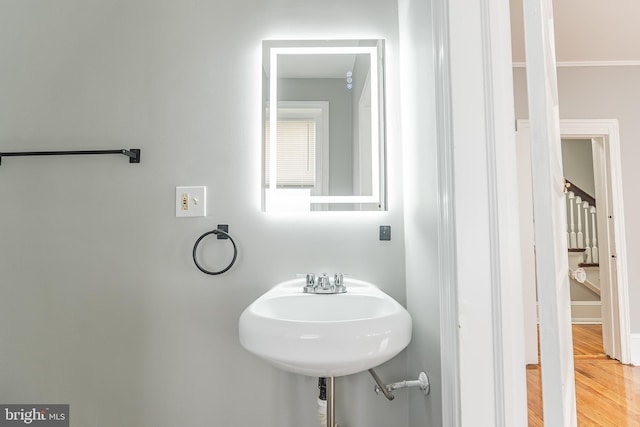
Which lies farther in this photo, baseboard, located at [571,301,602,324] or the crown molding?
baseboard, located at [571,301,602,324]

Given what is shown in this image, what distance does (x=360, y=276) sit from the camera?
1360 mm

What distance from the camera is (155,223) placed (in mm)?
1391

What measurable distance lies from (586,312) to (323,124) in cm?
419

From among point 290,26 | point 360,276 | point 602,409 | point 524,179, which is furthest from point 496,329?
point 524,179

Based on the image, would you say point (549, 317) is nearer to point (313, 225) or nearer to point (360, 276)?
point (360, 276)

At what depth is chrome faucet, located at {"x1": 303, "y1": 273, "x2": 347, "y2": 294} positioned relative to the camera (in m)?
1.24

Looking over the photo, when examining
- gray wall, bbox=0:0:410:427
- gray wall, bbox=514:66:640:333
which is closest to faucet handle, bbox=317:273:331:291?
gray wall, bbox=0:0:410:427

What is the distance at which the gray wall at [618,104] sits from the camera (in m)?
2.75

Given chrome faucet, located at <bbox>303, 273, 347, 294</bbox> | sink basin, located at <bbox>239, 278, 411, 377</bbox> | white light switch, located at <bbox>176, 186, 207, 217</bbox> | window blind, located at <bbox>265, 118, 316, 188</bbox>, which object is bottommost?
sink basin, located at <bbox>239, 278, 411, 377</bbox>

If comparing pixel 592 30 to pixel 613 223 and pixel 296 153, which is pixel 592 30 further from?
pixel 296 153

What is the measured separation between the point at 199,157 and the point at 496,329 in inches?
47.7

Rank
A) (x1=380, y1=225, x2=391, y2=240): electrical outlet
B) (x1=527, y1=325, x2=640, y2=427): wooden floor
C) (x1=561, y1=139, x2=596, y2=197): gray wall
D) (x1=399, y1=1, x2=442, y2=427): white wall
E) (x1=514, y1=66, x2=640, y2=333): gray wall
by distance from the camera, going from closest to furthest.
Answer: (x1=399, y1=1, x2=442, y2=427): white wall < (x1=380, y1=225, x2=391, y2=240): electrical outlet < (x1=527, y1=325, x2=640, y2=427): wooden floor < (x1=514, y1=66, x2=640, y2=333): gray wall < (x1=561, y1=139, x2=596, y2=197): gray wall

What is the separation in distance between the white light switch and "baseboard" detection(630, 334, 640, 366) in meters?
3.36

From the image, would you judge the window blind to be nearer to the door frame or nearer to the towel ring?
the towel ring
